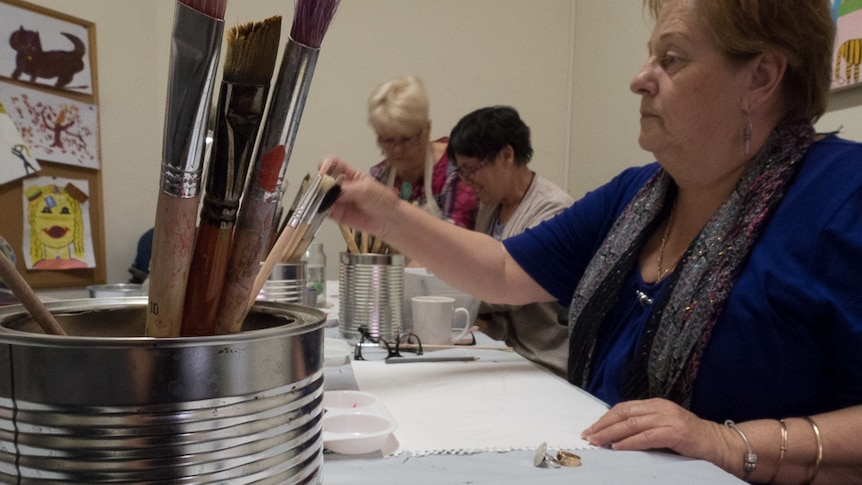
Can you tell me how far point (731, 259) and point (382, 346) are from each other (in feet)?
1.94

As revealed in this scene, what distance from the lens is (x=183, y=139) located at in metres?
0.24

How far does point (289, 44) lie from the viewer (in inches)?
11.1

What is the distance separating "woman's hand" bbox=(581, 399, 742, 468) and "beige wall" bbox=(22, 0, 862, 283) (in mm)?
1930

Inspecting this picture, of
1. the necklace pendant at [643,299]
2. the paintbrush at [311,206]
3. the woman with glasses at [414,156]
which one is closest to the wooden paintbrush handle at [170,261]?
the paintbrush at [311,206]

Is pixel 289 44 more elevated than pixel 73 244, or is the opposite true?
pixel 289 44

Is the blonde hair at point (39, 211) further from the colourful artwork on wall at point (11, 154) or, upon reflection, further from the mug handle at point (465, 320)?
the mug handle at point (465, 320)

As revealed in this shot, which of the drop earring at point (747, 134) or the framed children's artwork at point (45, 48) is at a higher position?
the framed children's artwork at point (45, 48)

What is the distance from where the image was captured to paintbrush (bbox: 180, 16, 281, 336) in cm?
27

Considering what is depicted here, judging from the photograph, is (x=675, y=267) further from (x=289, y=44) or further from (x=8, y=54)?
(x=8, y=54)

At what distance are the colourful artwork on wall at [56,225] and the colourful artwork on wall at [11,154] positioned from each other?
0.05 m

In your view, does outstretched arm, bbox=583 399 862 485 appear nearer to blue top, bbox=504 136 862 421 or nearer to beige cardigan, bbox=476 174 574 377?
blue top, bbox=504 136 862 421

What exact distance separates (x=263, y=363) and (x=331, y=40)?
2900 millimetres

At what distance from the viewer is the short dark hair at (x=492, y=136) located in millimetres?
2078

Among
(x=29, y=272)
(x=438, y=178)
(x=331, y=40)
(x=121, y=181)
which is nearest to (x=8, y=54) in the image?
(x=121, y=181)
